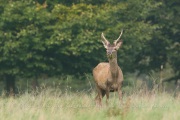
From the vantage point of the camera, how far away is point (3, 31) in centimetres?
2761

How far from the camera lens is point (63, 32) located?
27.4 meters

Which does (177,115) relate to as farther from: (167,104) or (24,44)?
(24,44)

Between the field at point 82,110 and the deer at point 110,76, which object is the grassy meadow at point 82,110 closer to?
the field at point 82,110

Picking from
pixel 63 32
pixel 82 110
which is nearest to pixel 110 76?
pixel 82 110

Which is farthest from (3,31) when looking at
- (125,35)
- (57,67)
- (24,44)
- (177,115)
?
(177,115)

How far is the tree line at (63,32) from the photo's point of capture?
27.3 metres

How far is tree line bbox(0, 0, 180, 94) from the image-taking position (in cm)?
2727

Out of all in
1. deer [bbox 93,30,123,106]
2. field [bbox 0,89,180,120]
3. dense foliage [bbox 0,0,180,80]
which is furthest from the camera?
dense foliage [bbox 0,0,180,80]

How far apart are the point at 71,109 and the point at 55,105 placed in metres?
0.69

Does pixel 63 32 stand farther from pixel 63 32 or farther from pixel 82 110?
pixel 82 110

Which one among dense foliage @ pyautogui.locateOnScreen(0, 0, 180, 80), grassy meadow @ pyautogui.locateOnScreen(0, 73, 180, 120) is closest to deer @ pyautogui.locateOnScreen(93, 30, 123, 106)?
grassy meadow @ pyautogui.locateOnScreen(0, 73, 180, 120)

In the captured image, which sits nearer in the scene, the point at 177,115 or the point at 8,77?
the point at 177,115

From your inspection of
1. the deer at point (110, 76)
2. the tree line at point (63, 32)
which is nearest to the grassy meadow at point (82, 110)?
the deer at point (110, 76)

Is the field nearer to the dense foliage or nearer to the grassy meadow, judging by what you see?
the grassy meadow
